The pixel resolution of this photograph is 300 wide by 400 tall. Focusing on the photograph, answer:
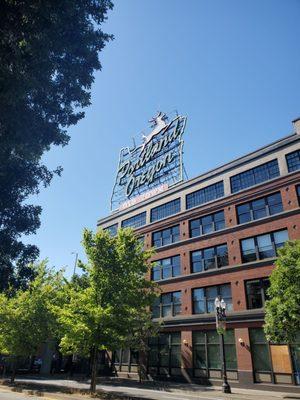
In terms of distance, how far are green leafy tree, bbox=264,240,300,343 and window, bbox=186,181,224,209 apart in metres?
14.7

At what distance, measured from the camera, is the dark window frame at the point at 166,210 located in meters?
37.9

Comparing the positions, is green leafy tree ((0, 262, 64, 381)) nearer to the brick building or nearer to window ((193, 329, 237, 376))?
the brick building

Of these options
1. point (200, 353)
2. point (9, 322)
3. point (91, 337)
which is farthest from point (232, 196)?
point (9, 322)

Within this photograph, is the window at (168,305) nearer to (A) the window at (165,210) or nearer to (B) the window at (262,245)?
(B) the window at (262,245)

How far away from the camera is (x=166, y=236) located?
37625 mm

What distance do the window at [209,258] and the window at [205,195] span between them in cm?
532

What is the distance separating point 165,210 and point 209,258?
9131 millimetres

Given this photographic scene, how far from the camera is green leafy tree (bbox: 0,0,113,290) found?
32.2 feet

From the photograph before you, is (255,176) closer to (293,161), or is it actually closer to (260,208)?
(260,208)

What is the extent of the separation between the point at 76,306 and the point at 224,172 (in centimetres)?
2066

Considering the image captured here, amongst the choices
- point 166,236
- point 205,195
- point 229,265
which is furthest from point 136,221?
point 229,265

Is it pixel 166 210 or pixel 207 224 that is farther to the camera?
pixel 166 210

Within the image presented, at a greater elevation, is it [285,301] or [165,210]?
[165,210]

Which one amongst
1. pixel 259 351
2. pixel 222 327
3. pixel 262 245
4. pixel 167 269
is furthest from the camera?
pixel 167 269
